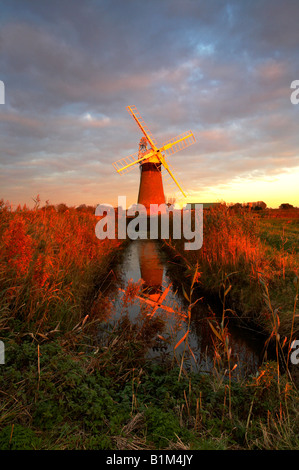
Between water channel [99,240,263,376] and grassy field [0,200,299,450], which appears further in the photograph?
water channel [99,240,263,376]

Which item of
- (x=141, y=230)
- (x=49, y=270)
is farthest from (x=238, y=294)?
(x=141, y=230)

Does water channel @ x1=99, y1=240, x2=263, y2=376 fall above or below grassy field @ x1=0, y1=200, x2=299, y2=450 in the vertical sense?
below

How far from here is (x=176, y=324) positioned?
4527 mm

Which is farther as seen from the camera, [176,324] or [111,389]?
[176,324]

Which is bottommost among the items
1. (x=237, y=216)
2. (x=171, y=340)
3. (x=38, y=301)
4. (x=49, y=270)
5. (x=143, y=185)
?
(x=171, y=340)

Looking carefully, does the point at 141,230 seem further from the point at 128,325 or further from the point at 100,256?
the point at 128,325

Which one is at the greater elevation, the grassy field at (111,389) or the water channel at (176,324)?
the grassy field at (111,389)

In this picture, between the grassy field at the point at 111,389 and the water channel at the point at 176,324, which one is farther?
the water channel at the point at 176,324

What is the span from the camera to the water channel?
12.1ft

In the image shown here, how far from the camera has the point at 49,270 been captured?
173 inches

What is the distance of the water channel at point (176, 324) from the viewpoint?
368 centimetres

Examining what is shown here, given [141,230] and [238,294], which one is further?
[141,230]
